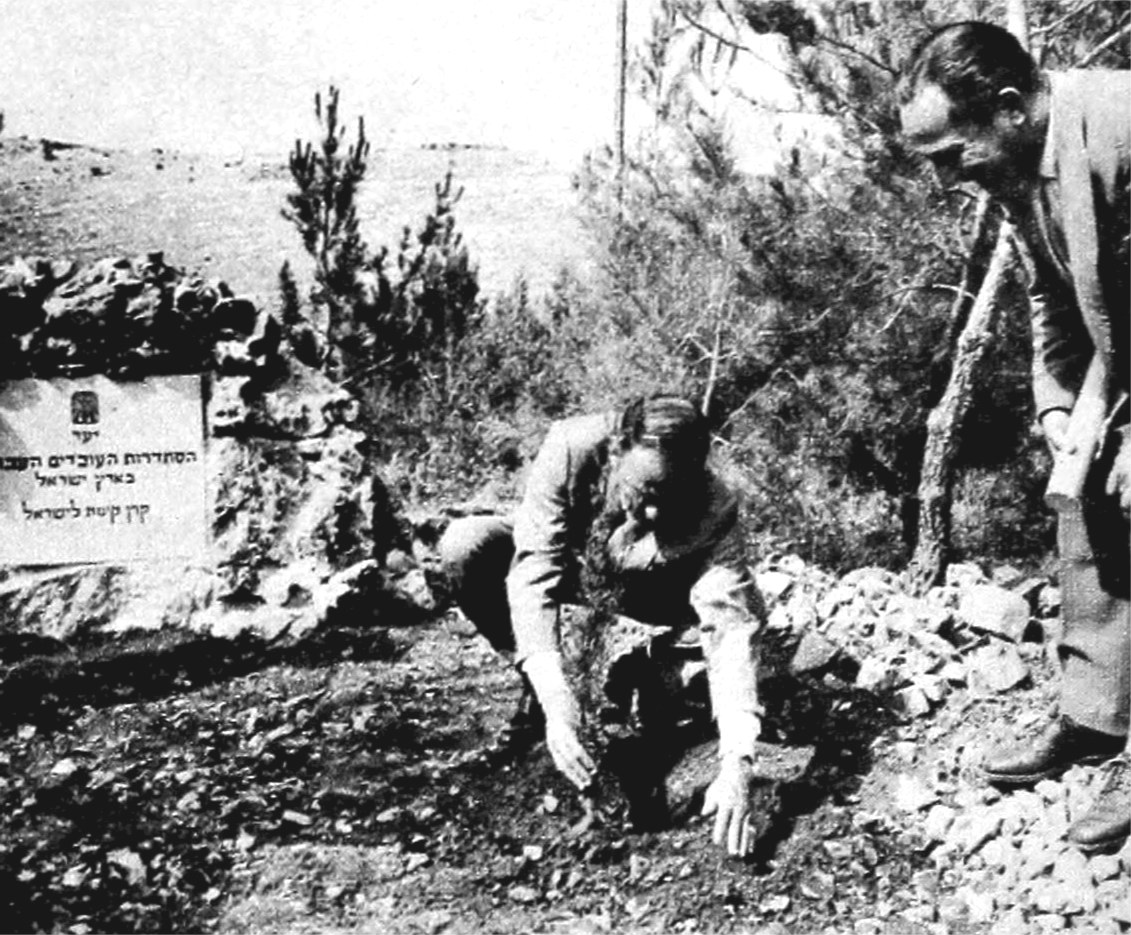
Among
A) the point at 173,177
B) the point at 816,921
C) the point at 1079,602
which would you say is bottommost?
the point at 816,921

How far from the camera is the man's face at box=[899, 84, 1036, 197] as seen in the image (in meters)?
1.76

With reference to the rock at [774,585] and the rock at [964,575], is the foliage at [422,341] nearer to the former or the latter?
the rock at [774,585]

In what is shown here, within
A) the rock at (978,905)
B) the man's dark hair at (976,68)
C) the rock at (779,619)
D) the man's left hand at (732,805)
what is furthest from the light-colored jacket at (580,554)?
the man's dark hair at (976,68)

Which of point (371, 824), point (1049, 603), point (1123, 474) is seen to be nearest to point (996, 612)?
point (1049, 603)

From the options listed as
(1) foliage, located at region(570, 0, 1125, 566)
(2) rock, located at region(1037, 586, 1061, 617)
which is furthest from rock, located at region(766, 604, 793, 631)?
(2) rock, located at region(1037, 586, 1061, 617)

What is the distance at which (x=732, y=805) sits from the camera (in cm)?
188

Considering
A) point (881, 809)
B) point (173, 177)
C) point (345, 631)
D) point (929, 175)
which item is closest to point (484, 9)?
point (173, 177)

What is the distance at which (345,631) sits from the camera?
109 inches

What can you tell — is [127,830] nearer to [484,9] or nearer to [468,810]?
[468,810]

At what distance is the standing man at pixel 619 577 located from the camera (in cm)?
194

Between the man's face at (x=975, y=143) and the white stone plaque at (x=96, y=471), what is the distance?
1.82 m

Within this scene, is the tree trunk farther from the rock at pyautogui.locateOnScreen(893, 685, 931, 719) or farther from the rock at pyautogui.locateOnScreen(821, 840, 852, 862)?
the rock at pyautogui.locateOnScreen(821, 840, 852, 862)

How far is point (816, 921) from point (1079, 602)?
72 centimetres

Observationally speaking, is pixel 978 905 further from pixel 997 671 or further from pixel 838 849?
pixel 997 671
